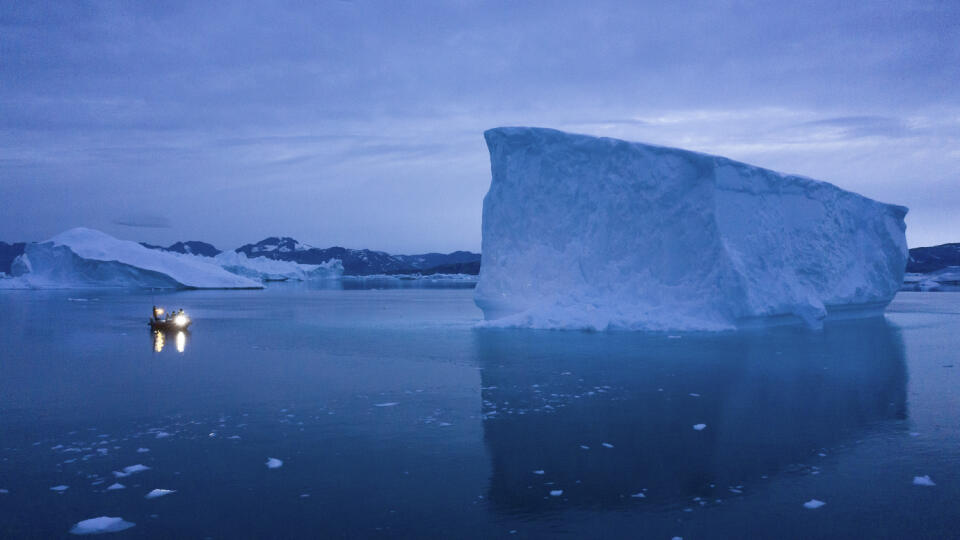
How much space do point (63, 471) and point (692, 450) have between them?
5.56m

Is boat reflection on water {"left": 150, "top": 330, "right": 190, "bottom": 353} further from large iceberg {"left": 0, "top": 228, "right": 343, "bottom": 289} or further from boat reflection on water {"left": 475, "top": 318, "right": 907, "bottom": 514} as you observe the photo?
large iceberg {"left": 0, "top": 228, "right": 343, "bottom": 289}

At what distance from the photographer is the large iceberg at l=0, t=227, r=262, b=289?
5569cm

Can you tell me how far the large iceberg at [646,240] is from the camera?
1805cm

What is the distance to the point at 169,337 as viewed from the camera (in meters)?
17.5

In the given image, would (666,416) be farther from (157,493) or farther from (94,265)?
(94,265)

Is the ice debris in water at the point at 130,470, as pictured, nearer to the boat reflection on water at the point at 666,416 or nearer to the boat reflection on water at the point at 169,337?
the boat reflection on water at the point at 666,416

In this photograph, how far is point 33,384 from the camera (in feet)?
32.3

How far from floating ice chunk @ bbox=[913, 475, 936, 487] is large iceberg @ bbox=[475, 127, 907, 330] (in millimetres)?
12049

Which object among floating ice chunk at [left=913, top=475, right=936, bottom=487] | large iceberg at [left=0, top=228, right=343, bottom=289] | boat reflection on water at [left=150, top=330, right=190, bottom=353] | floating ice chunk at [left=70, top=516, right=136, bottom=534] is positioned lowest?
boat reflection on water at [left=150, top=330, right=190, bottom=353]

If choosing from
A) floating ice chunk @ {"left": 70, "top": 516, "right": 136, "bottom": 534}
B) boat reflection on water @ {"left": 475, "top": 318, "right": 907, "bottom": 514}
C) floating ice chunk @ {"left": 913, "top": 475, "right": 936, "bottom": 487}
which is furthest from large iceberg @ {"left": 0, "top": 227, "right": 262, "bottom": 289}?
floating ice chunk @ {"left": 913, "top": 475, "right": 936, "bottom": 487}

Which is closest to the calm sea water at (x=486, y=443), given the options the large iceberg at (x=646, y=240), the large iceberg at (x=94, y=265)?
the large iceberg at (x=646, y=240)

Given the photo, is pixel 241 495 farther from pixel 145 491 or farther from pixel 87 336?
pixel 87 336

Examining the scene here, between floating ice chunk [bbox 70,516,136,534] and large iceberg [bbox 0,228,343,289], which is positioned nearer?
floating ice chunk [bbox 70,516,136,534]

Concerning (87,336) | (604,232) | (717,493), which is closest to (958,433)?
(717,493)
